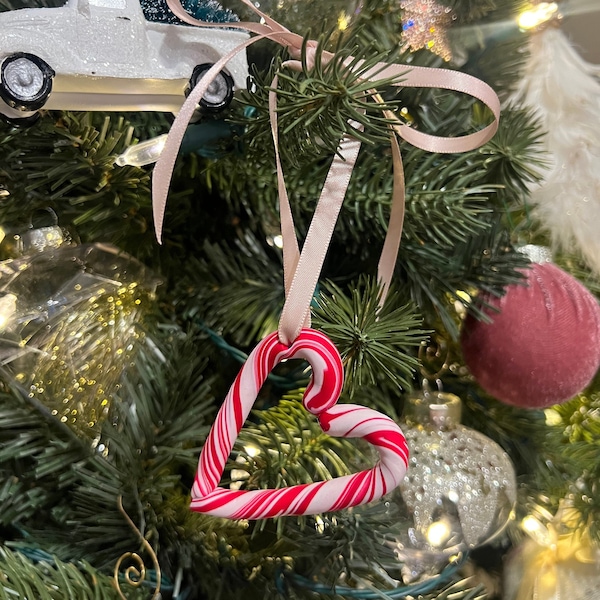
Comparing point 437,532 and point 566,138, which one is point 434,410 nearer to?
point 437,532

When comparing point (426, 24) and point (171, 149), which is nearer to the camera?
point (171, 149)

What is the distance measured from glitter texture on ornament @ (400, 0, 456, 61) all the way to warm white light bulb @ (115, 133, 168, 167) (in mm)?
276

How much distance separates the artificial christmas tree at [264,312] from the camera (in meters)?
0.34

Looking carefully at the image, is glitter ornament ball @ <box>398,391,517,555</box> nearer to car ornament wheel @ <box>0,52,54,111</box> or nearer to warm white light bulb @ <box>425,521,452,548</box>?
warm white light bulb @ <box>425,521,452,548</box>

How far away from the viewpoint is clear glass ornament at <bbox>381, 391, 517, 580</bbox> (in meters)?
0.42

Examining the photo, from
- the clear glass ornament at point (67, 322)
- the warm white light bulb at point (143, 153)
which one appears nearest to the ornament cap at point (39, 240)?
the clear glass ornament at point (67, 322)

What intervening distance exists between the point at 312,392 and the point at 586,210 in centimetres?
41

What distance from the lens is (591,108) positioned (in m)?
0.61

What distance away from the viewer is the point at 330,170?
1.12 ft

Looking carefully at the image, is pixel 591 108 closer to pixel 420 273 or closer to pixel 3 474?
pixel 420 273

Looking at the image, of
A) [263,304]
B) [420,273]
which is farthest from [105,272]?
[420,273]

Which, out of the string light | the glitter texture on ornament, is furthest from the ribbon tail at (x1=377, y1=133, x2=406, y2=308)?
the string light

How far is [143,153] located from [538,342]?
A: 328 millimetres

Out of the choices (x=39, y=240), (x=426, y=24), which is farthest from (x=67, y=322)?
(x=426, y=24)
